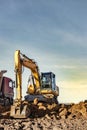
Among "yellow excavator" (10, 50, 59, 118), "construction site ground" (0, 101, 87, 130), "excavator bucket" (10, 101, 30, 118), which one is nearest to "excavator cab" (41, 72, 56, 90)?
"yellow excavator" (10, 50, 59, 118)

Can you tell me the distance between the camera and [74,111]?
1030 inches

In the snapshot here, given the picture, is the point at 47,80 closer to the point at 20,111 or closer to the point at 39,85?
the point at 39,85

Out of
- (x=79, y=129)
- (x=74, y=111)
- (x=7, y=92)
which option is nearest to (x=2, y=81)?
(x=7, y=92)

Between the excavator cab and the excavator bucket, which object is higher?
the excavator cab

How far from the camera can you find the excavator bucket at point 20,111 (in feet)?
76.8

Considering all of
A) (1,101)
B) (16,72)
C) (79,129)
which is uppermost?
(16,72)

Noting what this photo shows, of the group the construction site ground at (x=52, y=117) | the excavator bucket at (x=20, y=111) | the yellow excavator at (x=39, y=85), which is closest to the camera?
the construction site ground at (x=52, y=117)

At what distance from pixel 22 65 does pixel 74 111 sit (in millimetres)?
6794

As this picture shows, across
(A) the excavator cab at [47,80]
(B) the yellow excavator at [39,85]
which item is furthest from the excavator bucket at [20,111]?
(A) the excavator cab at [47,80]

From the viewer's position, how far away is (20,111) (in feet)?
77.7

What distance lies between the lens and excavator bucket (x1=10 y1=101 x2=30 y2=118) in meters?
23.4

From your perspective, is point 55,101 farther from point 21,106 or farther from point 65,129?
point 65,129

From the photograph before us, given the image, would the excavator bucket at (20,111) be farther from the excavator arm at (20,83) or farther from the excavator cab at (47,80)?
the excavator cab at (47,80)

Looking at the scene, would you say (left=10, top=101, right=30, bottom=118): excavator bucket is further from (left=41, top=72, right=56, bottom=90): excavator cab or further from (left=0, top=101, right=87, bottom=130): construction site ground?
(left=41, top=72, right=56, bottom=90): excavator cab
